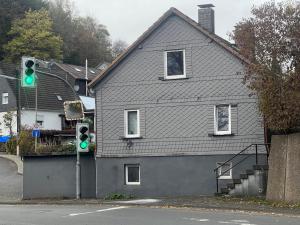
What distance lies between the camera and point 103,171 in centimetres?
2936

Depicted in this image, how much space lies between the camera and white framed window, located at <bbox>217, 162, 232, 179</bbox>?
27169mm

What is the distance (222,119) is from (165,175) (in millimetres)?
3756

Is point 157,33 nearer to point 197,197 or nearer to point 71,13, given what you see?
point 197,197

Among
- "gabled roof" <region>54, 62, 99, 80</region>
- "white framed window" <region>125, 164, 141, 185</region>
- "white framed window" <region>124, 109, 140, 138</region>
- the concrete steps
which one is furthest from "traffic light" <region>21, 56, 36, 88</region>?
"gabled roof" <region>54, 62, 99, 80</region>

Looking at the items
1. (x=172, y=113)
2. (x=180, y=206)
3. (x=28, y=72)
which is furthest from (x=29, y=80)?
(x=172, y=113)

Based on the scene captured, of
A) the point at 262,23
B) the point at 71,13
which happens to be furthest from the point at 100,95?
the point at 71,13

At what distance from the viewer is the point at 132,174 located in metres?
29.2

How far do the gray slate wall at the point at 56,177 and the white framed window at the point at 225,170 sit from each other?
637cm

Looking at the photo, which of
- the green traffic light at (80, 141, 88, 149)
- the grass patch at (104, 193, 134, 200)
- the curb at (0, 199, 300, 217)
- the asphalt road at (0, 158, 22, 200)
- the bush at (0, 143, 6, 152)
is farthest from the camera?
the bush at (0, 143, 6, 152)

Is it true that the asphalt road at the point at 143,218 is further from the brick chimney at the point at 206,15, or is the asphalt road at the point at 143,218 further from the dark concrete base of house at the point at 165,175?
the brick chimney at the point at 206,15

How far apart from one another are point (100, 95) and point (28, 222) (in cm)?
1399

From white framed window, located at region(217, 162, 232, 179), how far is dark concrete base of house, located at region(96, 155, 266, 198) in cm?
18

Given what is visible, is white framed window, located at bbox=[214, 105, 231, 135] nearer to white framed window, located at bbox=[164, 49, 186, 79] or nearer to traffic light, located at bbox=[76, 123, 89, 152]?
white framed window, located at bbox=[164, 49, 186, 79]

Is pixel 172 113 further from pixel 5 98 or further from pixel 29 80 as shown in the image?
pixel 5 98
